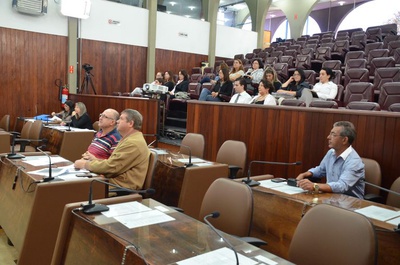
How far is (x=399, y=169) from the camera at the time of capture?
262 cm

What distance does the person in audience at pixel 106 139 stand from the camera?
323cm

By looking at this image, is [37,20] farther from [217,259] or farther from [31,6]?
[217,259]

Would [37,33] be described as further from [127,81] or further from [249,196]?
[249,196]

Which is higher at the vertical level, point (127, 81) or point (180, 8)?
point (180, 8)

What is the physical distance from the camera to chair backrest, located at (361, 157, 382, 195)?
8.39ft

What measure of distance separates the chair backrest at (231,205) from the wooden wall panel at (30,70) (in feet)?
21.8

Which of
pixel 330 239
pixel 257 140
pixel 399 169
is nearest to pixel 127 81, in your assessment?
pixel 257 140

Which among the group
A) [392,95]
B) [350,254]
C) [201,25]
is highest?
[201,25]

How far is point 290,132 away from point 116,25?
641cm

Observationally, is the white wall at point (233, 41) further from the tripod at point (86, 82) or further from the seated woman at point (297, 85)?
the seated woman at point (297, 85)

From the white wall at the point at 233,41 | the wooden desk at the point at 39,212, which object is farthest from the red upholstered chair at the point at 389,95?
the white wall at the point at 233,41

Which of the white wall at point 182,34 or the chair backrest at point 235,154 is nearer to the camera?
the chair backrest at point 235,154

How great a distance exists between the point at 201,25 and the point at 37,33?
4.38 metres

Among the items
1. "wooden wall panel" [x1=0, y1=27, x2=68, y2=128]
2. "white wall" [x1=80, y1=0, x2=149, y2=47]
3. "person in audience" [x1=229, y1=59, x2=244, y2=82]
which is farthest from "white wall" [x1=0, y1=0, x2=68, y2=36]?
"person in audience" [x1=229, y1=59, x2=244, y2=82]
